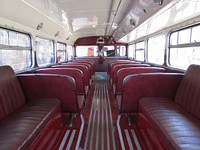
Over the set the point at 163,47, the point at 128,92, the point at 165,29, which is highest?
the point at 165,29

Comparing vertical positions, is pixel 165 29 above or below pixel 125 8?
below

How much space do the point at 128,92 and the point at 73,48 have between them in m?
6.69

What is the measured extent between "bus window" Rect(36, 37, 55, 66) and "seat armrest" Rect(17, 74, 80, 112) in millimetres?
1514

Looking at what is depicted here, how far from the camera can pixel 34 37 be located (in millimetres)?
3609

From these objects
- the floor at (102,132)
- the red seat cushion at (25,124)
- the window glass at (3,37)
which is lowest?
the floor at (102,132)

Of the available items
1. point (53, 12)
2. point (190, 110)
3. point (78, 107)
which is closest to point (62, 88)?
point (78, 107)

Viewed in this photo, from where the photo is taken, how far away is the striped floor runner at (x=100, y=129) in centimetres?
226

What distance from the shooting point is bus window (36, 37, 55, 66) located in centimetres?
391

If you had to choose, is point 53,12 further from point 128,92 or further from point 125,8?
point 128,92

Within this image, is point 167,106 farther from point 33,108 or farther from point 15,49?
point 15,49

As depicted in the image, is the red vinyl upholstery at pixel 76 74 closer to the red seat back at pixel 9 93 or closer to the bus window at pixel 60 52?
the red seat back at pixel 9 93

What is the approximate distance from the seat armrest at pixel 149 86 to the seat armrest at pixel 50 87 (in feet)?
2.36

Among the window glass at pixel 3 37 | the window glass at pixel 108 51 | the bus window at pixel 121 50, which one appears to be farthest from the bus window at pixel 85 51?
the window glass at pixel 3 37

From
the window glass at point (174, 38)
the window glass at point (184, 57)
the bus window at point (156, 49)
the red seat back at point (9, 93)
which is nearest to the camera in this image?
the red seat back at point (9, 93)
